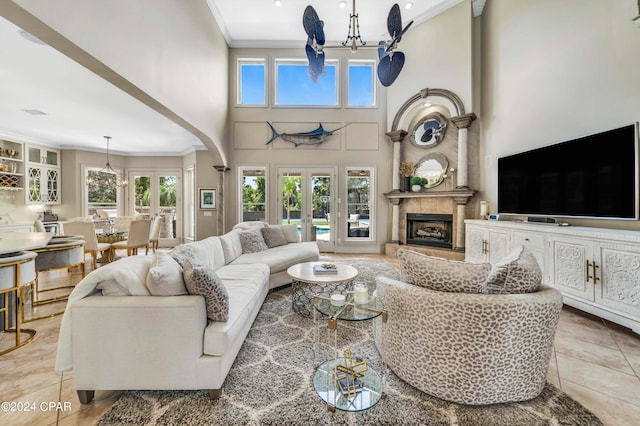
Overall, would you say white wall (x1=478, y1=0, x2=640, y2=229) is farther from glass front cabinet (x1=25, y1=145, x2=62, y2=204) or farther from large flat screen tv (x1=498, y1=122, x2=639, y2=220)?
glass front cabinet (x1=25, y1=145, x2=62, y2=204)

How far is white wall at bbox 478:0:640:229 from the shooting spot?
273 centimetres

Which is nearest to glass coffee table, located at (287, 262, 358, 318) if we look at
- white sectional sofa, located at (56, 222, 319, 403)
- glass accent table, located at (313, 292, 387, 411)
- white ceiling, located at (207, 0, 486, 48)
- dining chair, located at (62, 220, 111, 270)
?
glass accent table, located at (313, 292, 387, 411)

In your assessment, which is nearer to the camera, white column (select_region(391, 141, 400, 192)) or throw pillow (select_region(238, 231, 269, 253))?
throw pillow (select_region(238, 231, 269, 253))

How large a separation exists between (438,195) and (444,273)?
398cm

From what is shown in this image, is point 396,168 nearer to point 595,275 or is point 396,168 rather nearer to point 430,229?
point 430,229

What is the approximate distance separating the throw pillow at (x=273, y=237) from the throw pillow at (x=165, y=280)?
253cm

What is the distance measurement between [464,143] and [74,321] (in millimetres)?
5816

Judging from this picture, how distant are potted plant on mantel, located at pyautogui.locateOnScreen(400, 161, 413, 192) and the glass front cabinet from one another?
8552 mm

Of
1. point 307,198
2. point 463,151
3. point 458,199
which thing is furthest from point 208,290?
point 463,151

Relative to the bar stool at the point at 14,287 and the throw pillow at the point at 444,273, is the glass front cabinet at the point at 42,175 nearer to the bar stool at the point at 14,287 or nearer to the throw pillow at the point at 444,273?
the bar stool at the point at 14,287

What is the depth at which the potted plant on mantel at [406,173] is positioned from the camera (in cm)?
560

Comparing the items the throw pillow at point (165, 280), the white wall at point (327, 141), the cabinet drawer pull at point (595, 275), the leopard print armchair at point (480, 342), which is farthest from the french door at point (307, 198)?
the leopard print armchair at point (480, 342)

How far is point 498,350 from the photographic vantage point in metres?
1.44

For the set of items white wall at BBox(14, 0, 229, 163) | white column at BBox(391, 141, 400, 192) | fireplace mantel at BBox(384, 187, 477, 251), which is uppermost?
white wall at BBox(14, 0, 229, 163)
